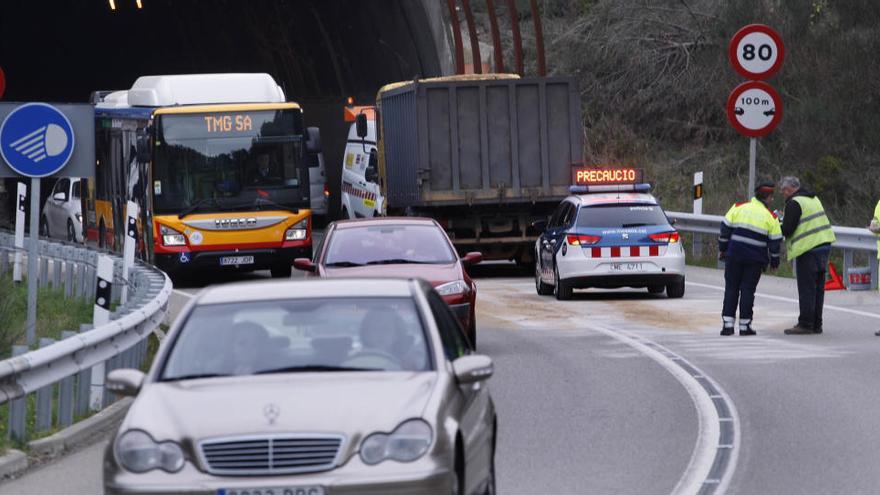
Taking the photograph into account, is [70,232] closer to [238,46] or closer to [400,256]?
[238,46]

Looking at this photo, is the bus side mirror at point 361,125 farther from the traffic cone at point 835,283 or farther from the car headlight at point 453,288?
the car headlight at point 453,288

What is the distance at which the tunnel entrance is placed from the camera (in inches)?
1705

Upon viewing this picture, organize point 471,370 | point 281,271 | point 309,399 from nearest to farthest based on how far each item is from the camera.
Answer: point 309,399, point 471,370, point 281,271

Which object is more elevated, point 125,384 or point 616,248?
point 125,384

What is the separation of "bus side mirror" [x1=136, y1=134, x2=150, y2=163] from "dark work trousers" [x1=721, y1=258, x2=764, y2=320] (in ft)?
40.9

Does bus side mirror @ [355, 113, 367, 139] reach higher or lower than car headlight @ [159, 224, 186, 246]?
higher

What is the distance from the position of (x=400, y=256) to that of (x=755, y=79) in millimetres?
9983

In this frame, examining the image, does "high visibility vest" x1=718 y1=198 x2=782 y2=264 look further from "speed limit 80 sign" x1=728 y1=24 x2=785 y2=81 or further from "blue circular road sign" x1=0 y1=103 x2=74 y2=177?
"blue circular road sign" x1=0 y1=103 x2=74 y2=177

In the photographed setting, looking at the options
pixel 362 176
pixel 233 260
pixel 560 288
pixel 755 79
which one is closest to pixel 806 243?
pixel 560 288

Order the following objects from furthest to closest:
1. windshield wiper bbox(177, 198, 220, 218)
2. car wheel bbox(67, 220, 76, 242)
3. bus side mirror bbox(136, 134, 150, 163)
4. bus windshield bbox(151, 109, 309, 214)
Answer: car wheel bbox(67, 220, 76, 242) → windshield wiper bbox(177, 198, 220, 218) → bus windshield bbox(151, 109, 309, 214) → bus side mirror bbox(136, 134, 150, 163)

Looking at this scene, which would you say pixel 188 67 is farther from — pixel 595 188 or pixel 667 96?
pixel 595 188

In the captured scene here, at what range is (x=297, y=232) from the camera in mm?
29562

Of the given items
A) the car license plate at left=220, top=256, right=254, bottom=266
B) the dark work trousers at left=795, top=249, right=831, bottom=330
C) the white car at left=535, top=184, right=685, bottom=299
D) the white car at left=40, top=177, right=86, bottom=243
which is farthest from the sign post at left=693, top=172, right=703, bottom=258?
the white car at left=40, top=177, right=86, bottom=243

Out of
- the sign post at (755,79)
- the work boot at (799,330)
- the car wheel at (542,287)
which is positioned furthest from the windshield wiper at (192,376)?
the sign post at (755,79)
